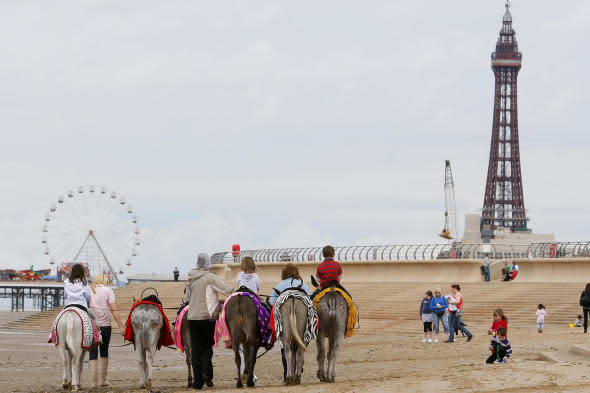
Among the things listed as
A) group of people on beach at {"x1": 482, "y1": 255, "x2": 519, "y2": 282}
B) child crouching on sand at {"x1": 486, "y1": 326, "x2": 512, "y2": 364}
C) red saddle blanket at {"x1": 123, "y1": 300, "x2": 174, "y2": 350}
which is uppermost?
group of people on beach at {"x1": 482, "y1": 255, "x2": 519, "y2": 282}

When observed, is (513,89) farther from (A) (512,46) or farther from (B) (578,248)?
(B) (578,248)

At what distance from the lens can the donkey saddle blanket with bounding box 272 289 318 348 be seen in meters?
15.4

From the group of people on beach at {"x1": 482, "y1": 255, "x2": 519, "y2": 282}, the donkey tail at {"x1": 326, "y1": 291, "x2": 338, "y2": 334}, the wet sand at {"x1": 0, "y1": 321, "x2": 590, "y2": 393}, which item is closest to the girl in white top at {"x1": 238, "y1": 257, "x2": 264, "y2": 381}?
the donkey tail at {"x1": 326, "y1": 291, "x2": 338, "y2": 334}

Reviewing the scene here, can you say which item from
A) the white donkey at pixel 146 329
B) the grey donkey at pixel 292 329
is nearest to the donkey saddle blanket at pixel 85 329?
the white donkey at pixel 146 329

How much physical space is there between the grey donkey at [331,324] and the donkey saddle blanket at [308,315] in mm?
244

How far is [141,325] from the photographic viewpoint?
1558 cm

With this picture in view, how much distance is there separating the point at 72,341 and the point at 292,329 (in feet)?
9.13

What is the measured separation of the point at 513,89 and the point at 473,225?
1822cm

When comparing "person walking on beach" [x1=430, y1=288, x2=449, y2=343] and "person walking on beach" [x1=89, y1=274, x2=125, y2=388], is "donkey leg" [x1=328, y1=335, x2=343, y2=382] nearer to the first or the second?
"person walking on beach" [x1=89, y1=274, x2=125, y2=388]

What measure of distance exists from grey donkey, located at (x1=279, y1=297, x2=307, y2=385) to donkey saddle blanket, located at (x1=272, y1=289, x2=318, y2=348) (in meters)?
0.04

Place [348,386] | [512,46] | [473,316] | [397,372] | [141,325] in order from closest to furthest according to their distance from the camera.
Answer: [348,386], [141,325], [397,372], [473,316], [512,46]

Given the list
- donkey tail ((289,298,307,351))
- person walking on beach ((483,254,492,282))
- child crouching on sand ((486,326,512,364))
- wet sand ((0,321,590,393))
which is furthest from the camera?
person walking on beach ((483,254,492,282))

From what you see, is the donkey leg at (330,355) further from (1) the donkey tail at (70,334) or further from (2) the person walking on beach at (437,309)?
(2) the person walking on beach at (437,309)

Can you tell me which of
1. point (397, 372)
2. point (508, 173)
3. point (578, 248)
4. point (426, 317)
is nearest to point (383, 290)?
point (578, 248)
